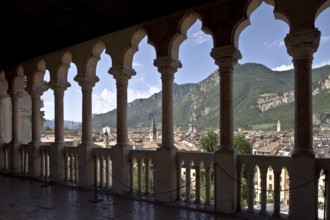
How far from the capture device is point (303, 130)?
525 centimetres

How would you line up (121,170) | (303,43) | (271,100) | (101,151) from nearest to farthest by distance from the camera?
(303,43) < (121,170) < (101,151) < (271,100)

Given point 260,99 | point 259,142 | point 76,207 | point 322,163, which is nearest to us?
point 322,163

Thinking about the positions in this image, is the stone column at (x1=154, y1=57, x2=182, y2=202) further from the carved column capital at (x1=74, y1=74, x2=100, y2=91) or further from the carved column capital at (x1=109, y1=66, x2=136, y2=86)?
the carved column capital at (x1=74, y1=74, x2=100, y2=91)

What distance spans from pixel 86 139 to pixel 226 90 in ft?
14.6

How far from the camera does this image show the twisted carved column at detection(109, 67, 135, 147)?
7.73 metres

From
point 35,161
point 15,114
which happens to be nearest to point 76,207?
point 35,161

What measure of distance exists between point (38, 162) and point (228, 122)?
7.16 meters

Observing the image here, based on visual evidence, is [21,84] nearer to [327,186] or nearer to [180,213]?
[180,213]

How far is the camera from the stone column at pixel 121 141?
25.2 feet

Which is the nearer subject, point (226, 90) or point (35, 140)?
point (226, 90)

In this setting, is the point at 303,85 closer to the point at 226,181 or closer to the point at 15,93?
the point at 226,181

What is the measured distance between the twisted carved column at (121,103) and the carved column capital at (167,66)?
1.16m

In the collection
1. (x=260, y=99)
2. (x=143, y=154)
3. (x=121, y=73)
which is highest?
(x=260, y=99)

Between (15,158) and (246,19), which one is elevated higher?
(246,19)
